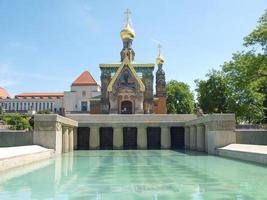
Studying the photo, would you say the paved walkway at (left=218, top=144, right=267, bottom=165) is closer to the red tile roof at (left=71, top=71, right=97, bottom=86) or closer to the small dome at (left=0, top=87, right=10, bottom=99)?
the red tile roof at (left=71, top=71, right=97, bottom=86)

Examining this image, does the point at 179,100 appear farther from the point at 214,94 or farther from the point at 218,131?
the point at 218,131

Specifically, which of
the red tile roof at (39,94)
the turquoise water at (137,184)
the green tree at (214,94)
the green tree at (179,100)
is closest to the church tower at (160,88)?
the green tree at (214,94)

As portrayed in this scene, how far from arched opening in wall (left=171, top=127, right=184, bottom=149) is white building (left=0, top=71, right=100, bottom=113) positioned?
108ft

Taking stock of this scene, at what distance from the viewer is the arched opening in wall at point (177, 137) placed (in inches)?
1708

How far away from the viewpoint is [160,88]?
66938 millimetres

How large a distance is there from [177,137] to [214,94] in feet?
44.1

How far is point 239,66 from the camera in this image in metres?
32.9

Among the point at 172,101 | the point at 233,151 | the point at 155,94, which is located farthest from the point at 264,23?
the point at 172,101

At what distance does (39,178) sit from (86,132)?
27.3 metres

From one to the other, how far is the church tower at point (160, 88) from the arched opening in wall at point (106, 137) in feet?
67.2

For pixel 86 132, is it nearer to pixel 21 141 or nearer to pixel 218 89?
pixel 21 141

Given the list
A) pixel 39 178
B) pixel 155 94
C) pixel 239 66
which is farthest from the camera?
pixel 155 94

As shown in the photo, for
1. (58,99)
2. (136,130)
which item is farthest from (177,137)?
(58,99)

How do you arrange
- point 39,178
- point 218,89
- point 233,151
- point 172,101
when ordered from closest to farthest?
point 39,178 → point 233,151 → point 218,89 → point 172,101
